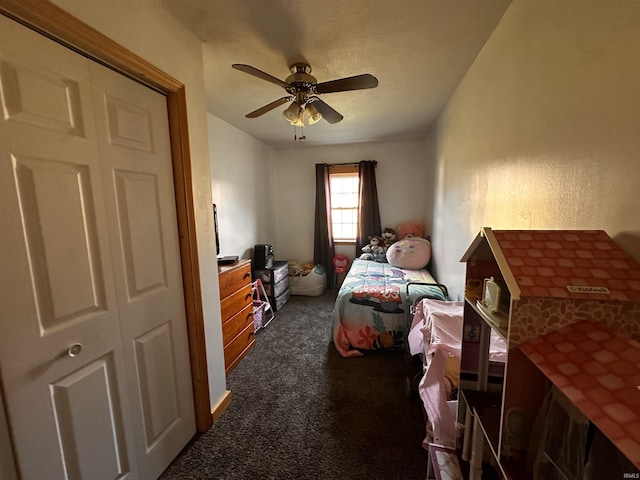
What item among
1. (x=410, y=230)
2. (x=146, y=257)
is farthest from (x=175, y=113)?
(x=410, y=230)

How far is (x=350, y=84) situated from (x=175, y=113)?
1.07 m

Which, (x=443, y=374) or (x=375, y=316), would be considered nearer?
(x=443, y=374)

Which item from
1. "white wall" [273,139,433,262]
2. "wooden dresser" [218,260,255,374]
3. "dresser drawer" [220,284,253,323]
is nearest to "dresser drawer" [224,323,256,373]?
"wooden dresser" [218,260,255,374]

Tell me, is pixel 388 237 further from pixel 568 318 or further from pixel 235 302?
pixel 568 318

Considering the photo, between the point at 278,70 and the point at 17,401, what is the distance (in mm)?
2202

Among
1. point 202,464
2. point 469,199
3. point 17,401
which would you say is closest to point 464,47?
point 469,199

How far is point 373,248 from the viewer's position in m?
4.02

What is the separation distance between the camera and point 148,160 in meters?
1.29

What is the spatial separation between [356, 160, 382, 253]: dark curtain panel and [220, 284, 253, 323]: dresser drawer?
7.30ft

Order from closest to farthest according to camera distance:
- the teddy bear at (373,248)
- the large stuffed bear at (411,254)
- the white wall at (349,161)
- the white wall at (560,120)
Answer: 1. the white wall at (560,120)
2. the large stuffed bear at (411,254)
3. the teddy bear at (373,248)
4. the white wall at (349,161)

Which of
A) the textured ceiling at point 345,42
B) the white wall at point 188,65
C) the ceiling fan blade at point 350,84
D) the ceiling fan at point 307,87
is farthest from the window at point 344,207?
the white wall at point 188,65

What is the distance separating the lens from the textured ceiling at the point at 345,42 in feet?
4.30

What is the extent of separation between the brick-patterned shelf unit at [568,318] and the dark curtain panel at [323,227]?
12.0 ft

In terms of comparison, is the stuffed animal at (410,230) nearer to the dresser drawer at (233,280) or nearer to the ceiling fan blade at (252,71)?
the dresser drawer at (233,280)
